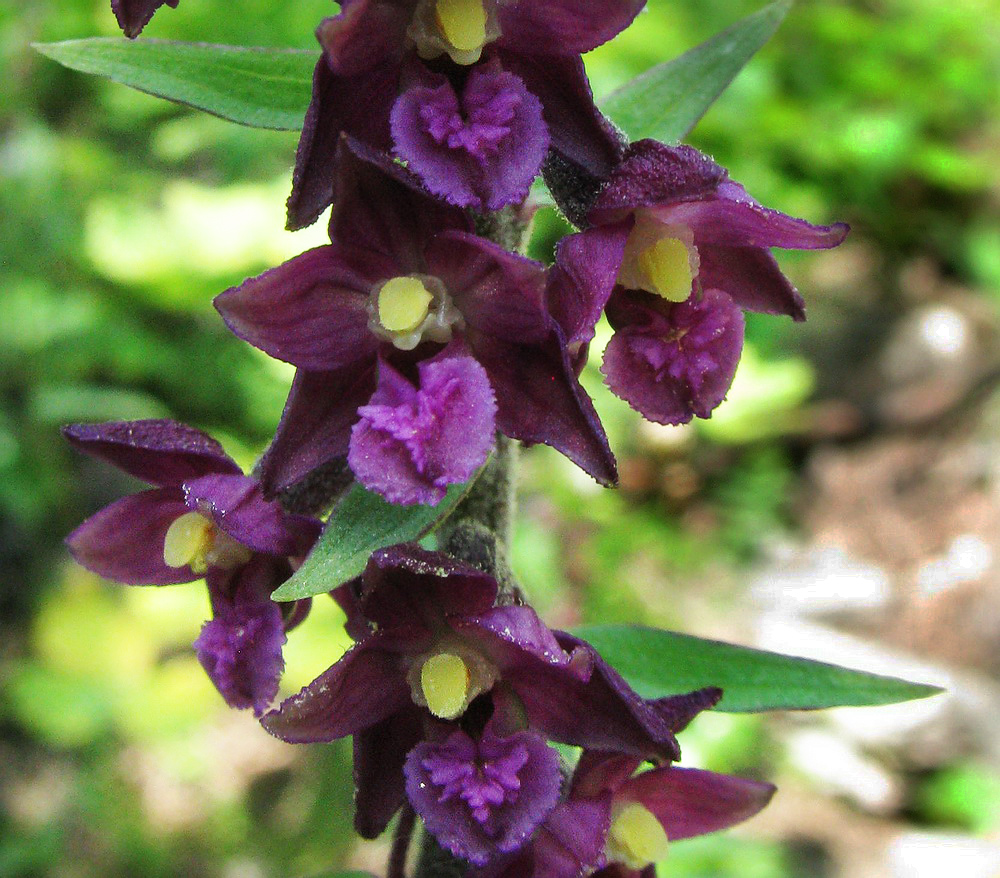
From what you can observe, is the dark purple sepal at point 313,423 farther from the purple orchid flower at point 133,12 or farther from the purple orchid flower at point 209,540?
the purple orchid flower at point 133,12

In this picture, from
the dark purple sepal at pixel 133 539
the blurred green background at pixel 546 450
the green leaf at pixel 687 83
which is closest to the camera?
→ the dark purple sepal at pixel 133 539

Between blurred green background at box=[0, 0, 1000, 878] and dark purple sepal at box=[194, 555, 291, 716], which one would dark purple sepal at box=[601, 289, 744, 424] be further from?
blurred green background at box=[0, 0, 1000, 878]

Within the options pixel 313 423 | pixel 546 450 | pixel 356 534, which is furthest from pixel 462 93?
pixel 546 450

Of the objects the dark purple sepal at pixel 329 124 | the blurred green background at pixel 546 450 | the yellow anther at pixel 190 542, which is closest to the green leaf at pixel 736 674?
the yellow anther at pixel 190 542

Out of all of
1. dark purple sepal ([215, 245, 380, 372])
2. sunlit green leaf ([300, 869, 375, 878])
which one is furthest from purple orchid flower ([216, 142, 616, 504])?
sunlit green leaf ([300, 869, 375, 878])

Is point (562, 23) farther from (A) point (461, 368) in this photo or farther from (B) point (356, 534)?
(B) point (356, 534)

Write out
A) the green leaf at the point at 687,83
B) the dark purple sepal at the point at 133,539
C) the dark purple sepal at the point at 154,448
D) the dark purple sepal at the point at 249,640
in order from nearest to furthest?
the dark purple sepal at the point at 249,640
the dark purple sepal at the point at 154,448
the dark purple sepal at the point at 133,539
the green leaf at the point at 687,83

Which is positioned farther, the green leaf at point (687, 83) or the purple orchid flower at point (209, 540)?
the green leaf at point (687, 83)
